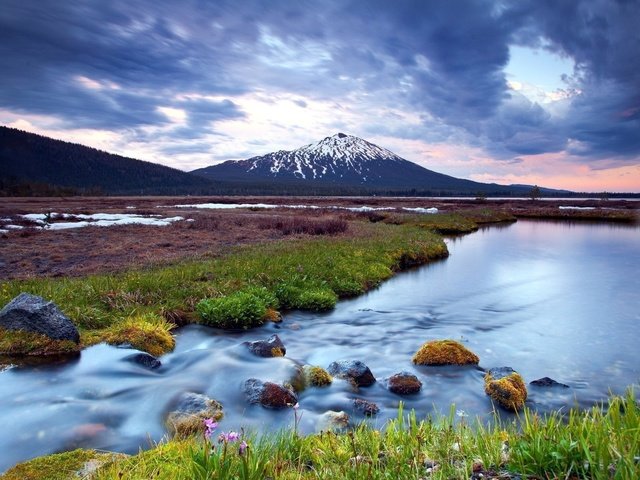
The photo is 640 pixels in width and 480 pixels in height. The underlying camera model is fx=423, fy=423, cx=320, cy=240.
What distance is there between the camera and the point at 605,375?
10.5 metres

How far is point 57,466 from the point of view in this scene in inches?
213

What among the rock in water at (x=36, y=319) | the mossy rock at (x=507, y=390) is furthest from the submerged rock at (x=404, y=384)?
the rock in water at (x=36, y=319)

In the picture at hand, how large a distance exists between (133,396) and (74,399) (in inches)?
41.6

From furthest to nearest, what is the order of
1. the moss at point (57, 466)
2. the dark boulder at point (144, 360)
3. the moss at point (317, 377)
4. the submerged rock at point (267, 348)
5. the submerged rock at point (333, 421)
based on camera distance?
1. the submerged rock at point (267, 348)
2. the dark boulder at point (144, 360)
3. the moss at point (317, 377)
4. the submerged rock at point (333, 421)
5. the moss at point (57, 466)

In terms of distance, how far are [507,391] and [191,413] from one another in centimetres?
636

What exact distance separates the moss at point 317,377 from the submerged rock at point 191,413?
216cm

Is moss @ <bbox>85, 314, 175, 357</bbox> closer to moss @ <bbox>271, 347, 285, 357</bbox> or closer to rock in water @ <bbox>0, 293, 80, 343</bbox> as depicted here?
rock in water @ <bbox>0, 293, 80, 343</bbox>

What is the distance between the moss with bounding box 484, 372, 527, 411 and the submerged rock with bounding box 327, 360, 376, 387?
8.34ft

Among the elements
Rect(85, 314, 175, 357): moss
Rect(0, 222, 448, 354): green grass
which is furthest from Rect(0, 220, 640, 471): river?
Rect(0, 222, 448, 354): green grass

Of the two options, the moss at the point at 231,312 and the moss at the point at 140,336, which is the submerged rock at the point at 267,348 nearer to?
the moss at the point at 231,312

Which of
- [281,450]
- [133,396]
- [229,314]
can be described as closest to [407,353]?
[229,314]

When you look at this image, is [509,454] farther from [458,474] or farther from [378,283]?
[378,283]

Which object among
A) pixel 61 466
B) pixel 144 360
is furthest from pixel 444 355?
pixel 61 466

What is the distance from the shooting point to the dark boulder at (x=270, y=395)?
8.35m
